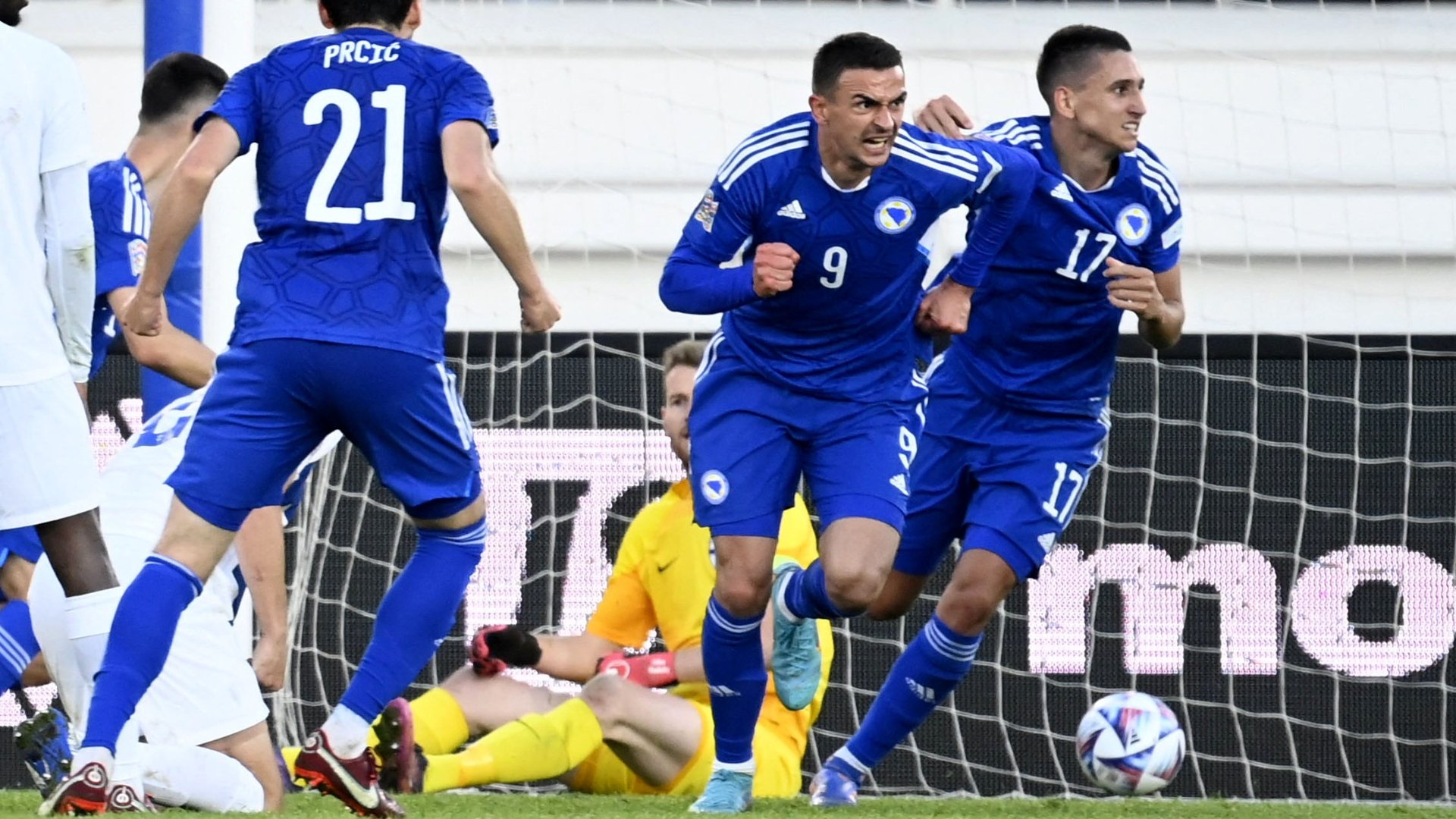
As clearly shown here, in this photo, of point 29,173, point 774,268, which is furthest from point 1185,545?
point 29,173

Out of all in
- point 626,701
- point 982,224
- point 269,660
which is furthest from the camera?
point 626,701

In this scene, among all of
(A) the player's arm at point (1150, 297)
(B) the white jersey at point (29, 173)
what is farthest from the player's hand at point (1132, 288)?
(B) the white jersey at point (29, 173)

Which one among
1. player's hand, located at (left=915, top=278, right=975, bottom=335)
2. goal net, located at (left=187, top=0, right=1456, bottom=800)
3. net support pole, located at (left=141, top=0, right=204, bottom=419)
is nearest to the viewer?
player's hand, located at (left=915, top=278, right=975, bottom=335)

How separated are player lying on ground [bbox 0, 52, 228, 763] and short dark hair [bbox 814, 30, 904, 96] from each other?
1.51 m

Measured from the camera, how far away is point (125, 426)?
669 cm

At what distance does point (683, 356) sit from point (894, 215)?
4.57ft

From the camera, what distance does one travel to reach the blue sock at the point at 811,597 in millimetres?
5008

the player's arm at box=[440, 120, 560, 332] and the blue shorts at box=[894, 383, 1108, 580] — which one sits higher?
the player's arm at box=[440, 120, 560, 332]

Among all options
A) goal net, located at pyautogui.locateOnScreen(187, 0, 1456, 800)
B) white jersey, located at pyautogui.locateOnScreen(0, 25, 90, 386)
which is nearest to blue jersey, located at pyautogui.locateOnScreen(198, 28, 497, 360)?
white jersey, located at pyautogui.locateOnScreen(0, 25, 90, 386)

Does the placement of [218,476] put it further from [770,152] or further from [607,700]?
[607,700]

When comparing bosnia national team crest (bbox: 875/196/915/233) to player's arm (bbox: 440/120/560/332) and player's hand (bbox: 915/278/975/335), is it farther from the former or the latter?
player's arm (bbox: 440/120/560/332)

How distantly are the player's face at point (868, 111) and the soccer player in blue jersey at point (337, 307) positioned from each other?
3.22 feet

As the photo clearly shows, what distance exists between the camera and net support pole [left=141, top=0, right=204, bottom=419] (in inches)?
234

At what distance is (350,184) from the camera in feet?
13.6
